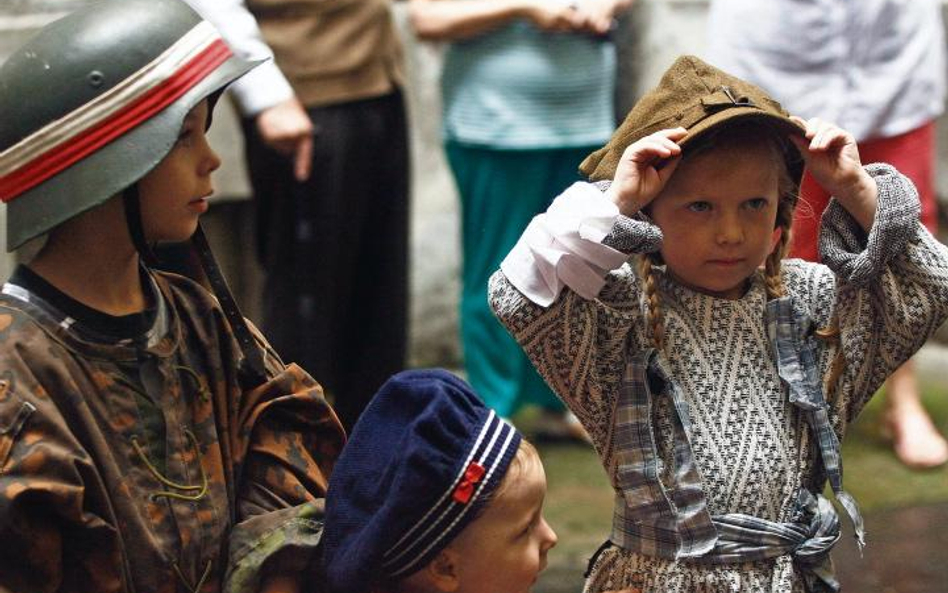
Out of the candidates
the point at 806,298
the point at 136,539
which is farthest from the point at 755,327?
the point at 136,539

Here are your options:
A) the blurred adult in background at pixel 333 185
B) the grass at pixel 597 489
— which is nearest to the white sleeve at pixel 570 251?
the blurred adult in background at pixel 333 185

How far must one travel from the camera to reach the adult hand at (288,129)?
4.56m

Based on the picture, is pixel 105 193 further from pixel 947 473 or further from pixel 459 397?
pixel 947 473

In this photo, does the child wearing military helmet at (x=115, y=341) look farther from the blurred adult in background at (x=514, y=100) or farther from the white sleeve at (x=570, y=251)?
the blurred adult in background at (x=514, y=100)

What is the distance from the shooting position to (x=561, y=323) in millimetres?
2828

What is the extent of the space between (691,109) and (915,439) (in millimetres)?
2831

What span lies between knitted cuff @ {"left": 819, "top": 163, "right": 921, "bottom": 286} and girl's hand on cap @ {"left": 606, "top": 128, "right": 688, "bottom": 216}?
0.31 meters

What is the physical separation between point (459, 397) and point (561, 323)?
21cm

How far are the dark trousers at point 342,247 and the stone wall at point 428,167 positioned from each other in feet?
2.99

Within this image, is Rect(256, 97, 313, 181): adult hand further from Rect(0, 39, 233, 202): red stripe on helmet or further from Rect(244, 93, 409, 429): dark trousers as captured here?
Rect(0, 39, 233, 202): red stripe on helmet

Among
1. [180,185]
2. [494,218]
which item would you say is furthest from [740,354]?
[494,218]

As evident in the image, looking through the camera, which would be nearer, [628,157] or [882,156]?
[628,157]

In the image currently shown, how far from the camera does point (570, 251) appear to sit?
276 cm

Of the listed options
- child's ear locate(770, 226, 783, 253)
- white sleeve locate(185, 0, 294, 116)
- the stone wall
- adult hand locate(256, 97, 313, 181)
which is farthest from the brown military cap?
the stone wall
